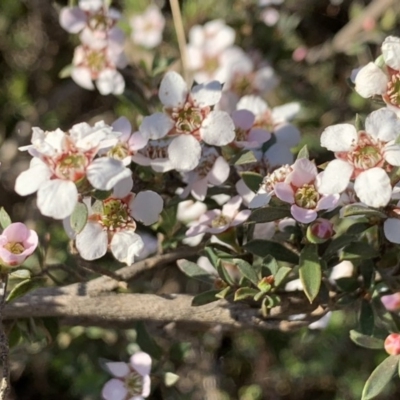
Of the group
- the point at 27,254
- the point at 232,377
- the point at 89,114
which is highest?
the point at 27,254

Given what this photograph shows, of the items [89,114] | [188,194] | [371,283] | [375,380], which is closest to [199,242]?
[188,194]

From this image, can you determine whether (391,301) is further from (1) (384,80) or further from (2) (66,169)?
(2) (66,169)

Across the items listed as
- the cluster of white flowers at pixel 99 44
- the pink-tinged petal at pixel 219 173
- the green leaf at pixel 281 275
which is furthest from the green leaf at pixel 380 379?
the cluster of white flowers at pixel 99 44

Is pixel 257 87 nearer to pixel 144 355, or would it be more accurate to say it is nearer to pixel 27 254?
pixel 144 355

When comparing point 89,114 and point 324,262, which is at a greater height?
point 324,262

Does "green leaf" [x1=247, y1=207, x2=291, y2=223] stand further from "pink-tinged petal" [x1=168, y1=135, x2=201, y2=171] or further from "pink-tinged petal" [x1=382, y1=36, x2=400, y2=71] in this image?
"pink-tinged petal" [x1=382, y1=36, x2=400, y2=71]

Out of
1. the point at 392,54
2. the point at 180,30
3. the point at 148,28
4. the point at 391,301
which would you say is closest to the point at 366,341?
the point at 391,301

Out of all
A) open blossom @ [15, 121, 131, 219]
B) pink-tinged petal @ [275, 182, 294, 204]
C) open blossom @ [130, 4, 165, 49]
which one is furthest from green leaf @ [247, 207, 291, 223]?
open blossom @ [130, 4, 165, 49]
